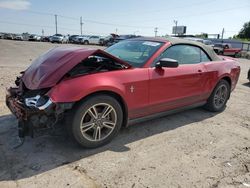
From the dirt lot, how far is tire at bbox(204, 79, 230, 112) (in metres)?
0.74

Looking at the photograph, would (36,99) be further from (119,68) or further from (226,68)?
(226,68)

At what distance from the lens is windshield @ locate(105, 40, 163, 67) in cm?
393

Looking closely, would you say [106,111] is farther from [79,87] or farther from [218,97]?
[218,97]

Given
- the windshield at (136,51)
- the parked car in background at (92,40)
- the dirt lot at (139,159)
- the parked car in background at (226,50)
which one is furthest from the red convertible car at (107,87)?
the parked car in background at (92,40)

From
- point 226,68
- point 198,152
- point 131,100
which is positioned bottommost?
point 198,152

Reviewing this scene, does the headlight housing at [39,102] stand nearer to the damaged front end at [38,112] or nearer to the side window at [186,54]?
the damaged front end at [38,112]

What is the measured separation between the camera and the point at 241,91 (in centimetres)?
745

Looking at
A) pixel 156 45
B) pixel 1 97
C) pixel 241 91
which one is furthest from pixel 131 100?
pixel 241 91

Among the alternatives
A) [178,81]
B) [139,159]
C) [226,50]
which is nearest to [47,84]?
[139,159]

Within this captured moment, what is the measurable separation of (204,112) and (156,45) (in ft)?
6.52

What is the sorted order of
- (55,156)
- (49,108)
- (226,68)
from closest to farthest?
(49,108) → (55,156) → (226,68)

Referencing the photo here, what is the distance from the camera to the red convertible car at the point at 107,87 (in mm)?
3033

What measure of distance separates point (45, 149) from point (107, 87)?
46.2 inches

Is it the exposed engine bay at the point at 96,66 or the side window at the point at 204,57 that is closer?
the exposed engine bay at the point at 96,66
